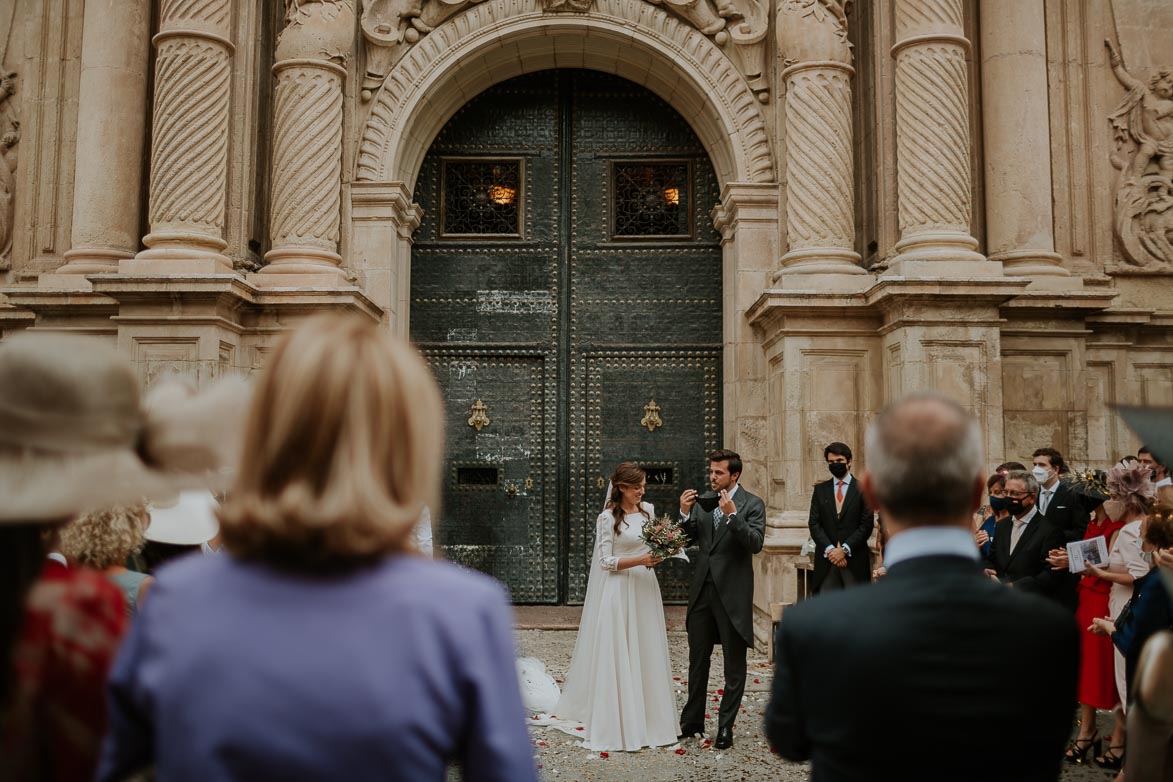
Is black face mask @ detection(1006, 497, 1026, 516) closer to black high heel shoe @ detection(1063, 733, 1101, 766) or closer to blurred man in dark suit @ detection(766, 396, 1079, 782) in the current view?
black high heel shoe @ detection(1063, 733, 1101, 766)

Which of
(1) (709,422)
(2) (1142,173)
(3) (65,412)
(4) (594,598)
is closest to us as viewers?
(3) (65,412)

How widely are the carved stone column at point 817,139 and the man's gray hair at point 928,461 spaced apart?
822cm

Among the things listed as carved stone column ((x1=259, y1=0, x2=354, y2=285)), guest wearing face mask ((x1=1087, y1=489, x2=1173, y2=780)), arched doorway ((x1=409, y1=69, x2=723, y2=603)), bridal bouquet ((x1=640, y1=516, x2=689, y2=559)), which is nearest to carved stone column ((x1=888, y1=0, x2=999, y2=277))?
arched doorway ((x1=409, y1=69, x2=723, y2=603))

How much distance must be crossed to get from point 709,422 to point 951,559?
9754 mm

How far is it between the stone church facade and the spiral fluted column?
0.10ft

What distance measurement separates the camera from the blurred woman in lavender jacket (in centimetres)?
152

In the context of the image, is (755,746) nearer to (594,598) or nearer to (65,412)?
(594,598)

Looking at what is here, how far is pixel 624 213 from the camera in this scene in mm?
12328

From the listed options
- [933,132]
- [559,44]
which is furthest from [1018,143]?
[559,44]

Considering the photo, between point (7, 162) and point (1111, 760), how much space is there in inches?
484

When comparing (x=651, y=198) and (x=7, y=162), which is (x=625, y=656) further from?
(x=7, y=162)

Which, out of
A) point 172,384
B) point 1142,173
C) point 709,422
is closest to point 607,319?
point 709,422

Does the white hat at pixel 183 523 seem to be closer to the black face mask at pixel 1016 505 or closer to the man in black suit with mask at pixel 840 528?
the man in black suit with mask at pixel 840 528

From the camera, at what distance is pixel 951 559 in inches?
83.0
